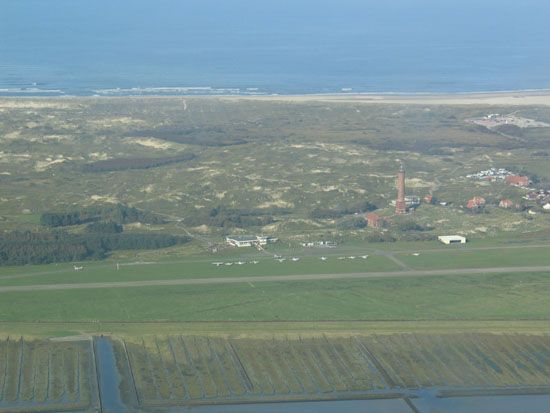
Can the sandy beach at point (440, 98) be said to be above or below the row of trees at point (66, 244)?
above

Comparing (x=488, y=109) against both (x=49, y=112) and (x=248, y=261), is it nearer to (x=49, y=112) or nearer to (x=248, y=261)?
(x=49, y=112)

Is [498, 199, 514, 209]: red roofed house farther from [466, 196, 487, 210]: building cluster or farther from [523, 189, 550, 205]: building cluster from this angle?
[523, 189, 550, 205]: building cluster

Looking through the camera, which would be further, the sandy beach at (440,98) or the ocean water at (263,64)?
the ocean water at (263,64)

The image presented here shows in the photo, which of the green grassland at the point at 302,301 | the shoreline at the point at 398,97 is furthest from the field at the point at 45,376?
the shoreline at the point at 398,97

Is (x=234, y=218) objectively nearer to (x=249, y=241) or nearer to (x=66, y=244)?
(x=249, y=241)

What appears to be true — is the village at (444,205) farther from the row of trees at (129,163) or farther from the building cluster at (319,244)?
the row of trees at (129,163)

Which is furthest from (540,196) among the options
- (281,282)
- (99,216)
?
(99,216)

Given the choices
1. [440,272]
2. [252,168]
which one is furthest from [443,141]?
[440,272]
